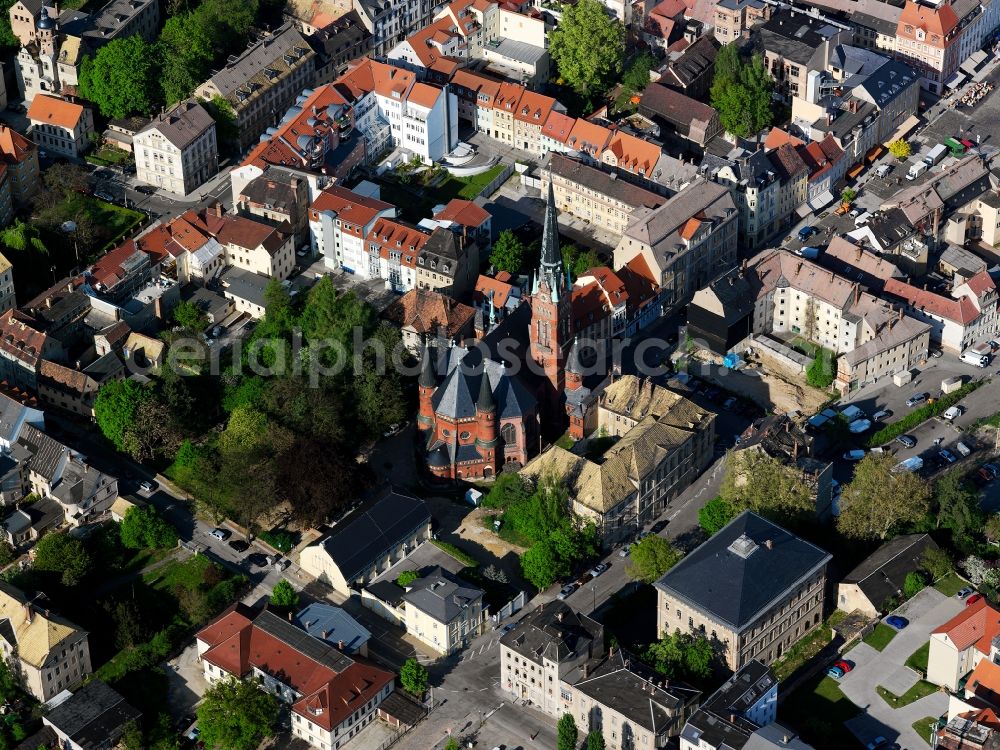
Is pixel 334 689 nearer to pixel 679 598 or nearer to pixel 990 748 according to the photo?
pixel 679 598

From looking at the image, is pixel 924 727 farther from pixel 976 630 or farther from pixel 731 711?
pixel 731 711

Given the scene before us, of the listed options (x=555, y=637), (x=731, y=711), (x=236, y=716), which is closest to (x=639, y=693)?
(x=731, y=711)

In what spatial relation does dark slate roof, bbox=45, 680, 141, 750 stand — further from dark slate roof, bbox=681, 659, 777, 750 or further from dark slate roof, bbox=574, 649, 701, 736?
dark slate roof, bbox=681, 659, 777, 750

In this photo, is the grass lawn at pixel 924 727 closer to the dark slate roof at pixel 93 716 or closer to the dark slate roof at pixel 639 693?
the dark slate roof at pixel 639 693

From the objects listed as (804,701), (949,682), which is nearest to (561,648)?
(804,701)

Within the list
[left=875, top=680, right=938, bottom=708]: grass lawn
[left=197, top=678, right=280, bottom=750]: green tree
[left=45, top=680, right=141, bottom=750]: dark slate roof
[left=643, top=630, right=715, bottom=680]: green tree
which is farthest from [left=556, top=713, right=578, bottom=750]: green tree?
[left=45, top=680, right=141, bottom=750]: dark slate roof

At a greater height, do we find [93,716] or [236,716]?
[236,716]
